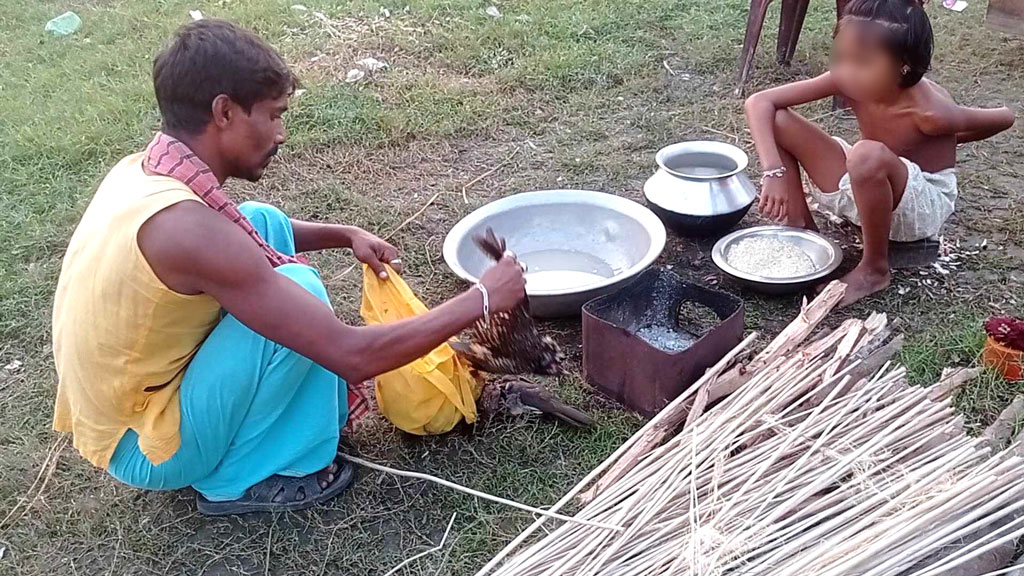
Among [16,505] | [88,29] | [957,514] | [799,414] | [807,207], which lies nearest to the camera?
[957,514]

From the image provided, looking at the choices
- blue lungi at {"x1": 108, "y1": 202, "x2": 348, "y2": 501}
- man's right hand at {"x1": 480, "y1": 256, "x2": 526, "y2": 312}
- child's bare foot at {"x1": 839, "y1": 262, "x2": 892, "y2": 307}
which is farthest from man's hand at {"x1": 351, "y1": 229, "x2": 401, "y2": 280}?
child's bare foot at {"x1": 839, "y1": 262, "x2": 892, "y2": 307}

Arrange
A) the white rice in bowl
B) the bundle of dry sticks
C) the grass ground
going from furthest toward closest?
the white rice in bowl
the grass ground
the bundle of dry sticks

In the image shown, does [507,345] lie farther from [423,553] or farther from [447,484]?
[423,553]

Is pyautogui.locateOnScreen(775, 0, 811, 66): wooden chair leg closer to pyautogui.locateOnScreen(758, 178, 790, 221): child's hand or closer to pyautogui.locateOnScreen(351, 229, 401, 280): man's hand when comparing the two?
pyautogui.locateOnScreen(758, 178, 790, 221): child's hand

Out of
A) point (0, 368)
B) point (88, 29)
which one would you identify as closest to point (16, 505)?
point (0, 368)

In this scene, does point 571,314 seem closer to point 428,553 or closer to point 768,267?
point 768,267

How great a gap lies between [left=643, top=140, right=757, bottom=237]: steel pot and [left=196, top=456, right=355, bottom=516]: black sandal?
1.62m

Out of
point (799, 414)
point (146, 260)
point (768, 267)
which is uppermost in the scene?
point (146, 260)

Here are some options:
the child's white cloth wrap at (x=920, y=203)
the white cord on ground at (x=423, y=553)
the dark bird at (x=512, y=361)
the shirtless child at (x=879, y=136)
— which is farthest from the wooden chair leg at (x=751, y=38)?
the white cord on ground at (x=423, y=553)

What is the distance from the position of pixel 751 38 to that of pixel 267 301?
3240 millimetres

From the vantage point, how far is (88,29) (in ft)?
18.0

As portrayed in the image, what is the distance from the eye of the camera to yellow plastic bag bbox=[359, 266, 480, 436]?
7.59ft

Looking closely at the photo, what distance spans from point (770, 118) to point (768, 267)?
1.73 ft

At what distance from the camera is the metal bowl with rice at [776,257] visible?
2910 millimetres
